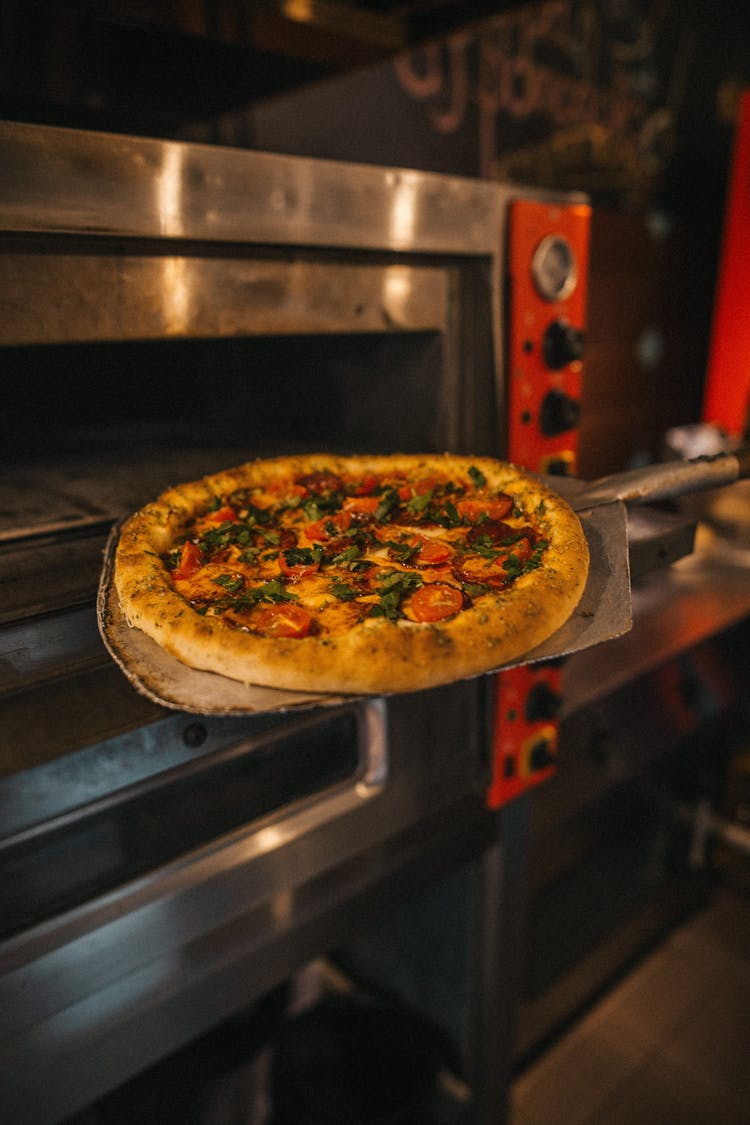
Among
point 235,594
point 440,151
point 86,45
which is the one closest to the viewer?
point 235,594

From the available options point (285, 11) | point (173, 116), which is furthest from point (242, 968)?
point (173, 116)

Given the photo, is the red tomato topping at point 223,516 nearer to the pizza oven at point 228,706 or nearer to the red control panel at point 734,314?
the pizza oven at point 228,706

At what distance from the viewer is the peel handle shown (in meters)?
1.16

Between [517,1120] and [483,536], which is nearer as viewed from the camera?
[483,536]

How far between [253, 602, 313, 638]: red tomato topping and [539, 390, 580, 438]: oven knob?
733mm

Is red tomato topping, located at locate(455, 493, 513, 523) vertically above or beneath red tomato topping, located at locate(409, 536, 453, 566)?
above

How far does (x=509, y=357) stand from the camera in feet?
4.58

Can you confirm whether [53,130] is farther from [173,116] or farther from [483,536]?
[173,116]

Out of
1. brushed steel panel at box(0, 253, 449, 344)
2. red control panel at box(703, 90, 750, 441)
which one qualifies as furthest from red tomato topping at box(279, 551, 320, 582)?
red control panel at box(703, 90, 750, 441)

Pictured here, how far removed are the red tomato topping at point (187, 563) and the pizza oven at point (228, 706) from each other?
0.11 meters

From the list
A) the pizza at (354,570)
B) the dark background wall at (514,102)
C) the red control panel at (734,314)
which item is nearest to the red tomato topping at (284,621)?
the pizza at (354,570)

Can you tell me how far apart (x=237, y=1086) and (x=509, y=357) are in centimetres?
174

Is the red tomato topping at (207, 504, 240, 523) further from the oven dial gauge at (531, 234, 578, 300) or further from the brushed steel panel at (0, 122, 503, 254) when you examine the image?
the oven dial gauge at (531, 234, 578, 300)

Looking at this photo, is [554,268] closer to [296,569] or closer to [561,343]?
[561,343]
